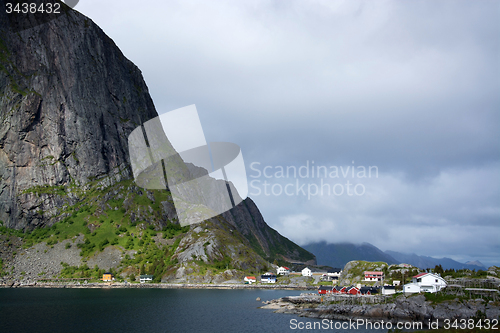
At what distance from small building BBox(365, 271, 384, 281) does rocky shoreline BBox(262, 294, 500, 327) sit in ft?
141

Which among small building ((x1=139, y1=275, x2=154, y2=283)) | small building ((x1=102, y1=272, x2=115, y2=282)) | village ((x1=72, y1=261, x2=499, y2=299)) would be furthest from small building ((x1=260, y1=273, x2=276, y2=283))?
small building ((x1=102, y1=272, x2=115, y2=282))

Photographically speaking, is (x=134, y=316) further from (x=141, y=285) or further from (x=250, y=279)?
(x=250, y=279)

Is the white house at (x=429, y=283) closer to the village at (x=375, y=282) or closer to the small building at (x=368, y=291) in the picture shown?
the village at (x=375, y=282)

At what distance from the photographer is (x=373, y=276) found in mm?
142625

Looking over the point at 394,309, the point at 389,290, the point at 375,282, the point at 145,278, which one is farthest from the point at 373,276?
the point at 145,278

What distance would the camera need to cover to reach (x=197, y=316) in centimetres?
8800

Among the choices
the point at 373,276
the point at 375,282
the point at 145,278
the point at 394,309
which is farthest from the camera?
the point at 145,278

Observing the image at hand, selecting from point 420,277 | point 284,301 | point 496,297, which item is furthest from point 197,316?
point 496,297

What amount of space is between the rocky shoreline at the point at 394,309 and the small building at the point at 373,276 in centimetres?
4285

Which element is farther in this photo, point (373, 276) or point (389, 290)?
point (373, 276)

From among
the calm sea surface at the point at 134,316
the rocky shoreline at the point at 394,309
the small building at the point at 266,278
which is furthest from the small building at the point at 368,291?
the small building at the point at 266,278

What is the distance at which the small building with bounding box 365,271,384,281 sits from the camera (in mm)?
140000

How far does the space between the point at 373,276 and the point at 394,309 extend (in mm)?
59145

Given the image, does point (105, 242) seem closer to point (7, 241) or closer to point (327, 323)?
point (7, 241)
